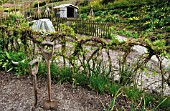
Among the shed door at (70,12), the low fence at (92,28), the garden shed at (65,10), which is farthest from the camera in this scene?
the shed door at (70,12)

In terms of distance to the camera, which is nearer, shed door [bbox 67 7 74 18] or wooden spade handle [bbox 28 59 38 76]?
wooden spade handle [bbox 28 59 38 76]

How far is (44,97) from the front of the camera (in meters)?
3.30

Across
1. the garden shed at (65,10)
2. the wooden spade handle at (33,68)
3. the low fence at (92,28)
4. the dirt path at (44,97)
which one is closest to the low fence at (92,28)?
the low fence at (92,28)

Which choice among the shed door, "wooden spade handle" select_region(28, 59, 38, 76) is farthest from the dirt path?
the shed door

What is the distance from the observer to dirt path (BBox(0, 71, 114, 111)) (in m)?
3.06

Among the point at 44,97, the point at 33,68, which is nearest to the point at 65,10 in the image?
the point at 44,97

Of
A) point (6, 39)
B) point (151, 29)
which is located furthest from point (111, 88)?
point (151, 29)

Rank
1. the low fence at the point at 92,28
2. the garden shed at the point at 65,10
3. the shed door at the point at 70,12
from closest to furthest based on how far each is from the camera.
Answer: the low fence at the point at 92,28 < the garden shed at the point at 65,10 < the shed door at the point at 70,12

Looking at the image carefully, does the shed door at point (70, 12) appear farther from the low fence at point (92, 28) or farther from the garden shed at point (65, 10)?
the low fence at point (92, 28)

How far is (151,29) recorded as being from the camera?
11234 mm

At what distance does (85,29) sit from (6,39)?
20.8 feet

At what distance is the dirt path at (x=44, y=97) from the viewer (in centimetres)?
306

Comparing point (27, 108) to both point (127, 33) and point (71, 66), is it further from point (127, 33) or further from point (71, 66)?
point (127, 33)

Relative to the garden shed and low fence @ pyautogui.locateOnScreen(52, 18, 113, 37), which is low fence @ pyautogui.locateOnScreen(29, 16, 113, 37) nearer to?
low fence @ pyautogui.locateOnScreen(52, 18, 113, 37)
